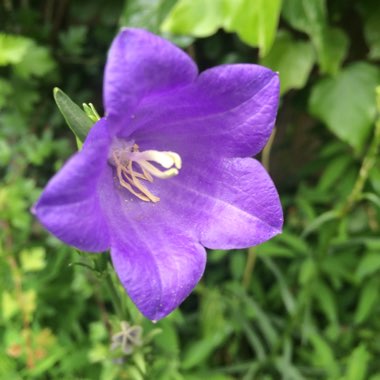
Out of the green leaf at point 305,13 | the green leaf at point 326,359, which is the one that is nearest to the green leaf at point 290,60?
the green leaf at point 305,13

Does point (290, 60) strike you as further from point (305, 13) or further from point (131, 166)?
point (131, 166)

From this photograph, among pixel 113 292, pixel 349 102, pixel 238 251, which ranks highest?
pixel 113 292

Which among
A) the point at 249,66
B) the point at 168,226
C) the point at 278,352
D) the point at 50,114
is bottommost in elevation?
the point at 278,352

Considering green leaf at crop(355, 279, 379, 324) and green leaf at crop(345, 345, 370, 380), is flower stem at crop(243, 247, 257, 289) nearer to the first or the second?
green leaf at crop(355, 279, 379, 324)

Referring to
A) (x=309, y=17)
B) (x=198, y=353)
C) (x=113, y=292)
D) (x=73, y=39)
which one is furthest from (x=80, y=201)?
(x=73, y=39)

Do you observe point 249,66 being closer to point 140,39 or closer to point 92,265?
point 140,39

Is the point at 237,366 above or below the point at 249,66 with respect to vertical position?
below

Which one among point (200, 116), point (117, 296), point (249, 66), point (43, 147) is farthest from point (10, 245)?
point (249, 66)
